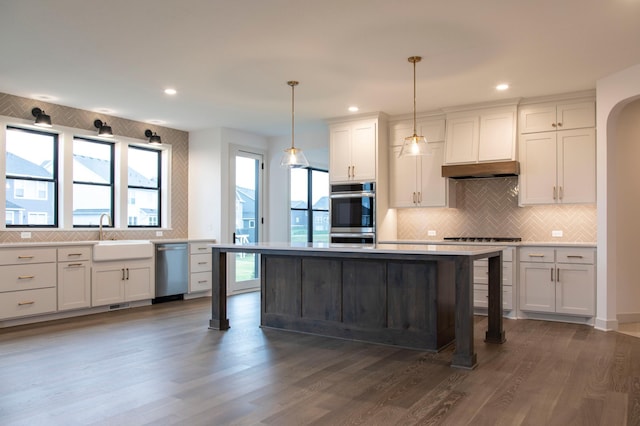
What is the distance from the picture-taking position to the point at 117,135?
6.63 m

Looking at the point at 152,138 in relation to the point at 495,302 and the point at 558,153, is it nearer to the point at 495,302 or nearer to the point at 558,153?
the point at 495,302

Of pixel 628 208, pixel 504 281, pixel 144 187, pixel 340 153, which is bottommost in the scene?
pixel 504 281

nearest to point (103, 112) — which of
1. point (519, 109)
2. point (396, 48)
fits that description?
point (396, 48)

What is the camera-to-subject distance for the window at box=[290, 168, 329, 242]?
8500 millimetres

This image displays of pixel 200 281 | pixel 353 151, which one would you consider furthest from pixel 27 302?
pixel 353 151

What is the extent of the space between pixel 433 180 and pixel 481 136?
0.78 m

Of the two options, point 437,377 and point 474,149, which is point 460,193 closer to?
point 474,149

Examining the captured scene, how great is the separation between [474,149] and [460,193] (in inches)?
27.7

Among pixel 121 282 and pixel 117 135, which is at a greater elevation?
pixel 117 135

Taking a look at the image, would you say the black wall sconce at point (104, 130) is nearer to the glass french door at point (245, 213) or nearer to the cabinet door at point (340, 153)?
the glass french door at point (245, 213)

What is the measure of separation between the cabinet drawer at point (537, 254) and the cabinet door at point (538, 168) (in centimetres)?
56

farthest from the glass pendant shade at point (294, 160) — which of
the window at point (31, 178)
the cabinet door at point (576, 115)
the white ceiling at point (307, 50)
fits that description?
the window at point (31, 178)

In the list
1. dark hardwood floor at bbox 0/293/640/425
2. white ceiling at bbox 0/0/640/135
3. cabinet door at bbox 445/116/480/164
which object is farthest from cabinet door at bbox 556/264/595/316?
white ceiling at bbox 0/0/640/135

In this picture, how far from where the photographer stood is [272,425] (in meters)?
2.54
